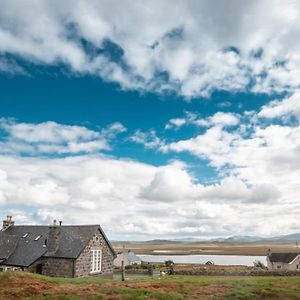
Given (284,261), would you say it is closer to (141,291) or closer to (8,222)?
(8,222)

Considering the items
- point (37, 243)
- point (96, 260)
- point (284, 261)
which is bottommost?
point (96, 260)

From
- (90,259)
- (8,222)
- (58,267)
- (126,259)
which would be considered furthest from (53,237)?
(126,259)

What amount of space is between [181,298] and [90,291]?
18.6 feet

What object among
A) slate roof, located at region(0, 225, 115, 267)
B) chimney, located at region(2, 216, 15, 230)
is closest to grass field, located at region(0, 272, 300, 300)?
slate roof, located at region(0, 225, 115, 267)

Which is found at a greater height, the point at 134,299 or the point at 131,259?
the point at 131,259

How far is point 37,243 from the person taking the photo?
48.7m

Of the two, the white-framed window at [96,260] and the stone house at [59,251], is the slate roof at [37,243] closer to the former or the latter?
the stone house at [59,251]

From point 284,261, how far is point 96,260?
166ft

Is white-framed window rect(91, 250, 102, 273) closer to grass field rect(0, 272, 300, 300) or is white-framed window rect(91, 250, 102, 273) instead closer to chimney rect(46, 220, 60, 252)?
chimney rect(46, 220, 60, 252)

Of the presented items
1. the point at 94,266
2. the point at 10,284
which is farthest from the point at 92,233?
the point at 10,284

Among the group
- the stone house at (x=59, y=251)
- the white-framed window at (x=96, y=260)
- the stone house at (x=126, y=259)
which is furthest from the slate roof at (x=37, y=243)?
the stone house at (x=126, y=259)

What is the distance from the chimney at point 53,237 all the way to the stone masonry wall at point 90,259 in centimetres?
368

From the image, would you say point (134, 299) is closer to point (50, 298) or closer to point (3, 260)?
point (50, 298)

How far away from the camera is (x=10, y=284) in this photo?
25391 millimetres
